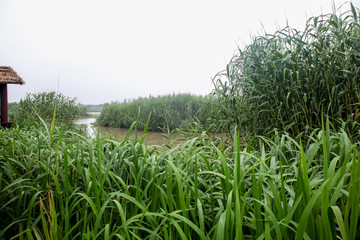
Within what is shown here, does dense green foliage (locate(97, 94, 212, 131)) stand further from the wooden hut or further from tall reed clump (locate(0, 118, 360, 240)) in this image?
tall reed clump (locate(0, 118, 360, 240))

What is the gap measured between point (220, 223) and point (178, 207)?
1.25 feet

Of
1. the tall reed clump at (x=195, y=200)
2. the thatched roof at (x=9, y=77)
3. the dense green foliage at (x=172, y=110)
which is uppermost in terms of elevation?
the thatched roof at (x=9, y=77)

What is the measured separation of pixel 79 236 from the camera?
4.30 feet

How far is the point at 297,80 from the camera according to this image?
99.3 inches

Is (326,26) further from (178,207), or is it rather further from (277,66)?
(178,207)

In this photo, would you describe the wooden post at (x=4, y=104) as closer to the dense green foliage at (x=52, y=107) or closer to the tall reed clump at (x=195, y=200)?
the dense green foliage at (x=52, y=107)

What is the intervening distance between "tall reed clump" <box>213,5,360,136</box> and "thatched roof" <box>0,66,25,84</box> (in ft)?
18.8

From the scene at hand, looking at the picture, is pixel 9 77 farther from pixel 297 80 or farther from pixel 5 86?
pixel 297 80

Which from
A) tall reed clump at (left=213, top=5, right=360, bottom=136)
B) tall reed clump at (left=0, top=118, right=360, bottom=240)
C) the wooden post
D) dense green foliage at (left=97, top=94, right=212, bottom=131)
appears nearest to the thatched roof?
the wooden post

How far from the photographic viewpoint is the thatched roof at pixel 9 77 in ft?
19.6

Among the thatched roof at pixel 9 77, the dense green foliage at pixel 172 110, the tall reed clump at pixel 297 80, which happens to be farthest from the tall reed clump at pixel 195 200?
the dense green foliage at pixel 172 110

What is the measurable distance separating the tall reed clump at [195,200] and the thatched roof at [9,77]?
5.15 metres

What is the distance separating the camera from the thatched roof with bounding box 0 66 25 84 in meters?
5.97

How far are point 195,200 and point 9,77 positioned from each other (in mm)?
6979
